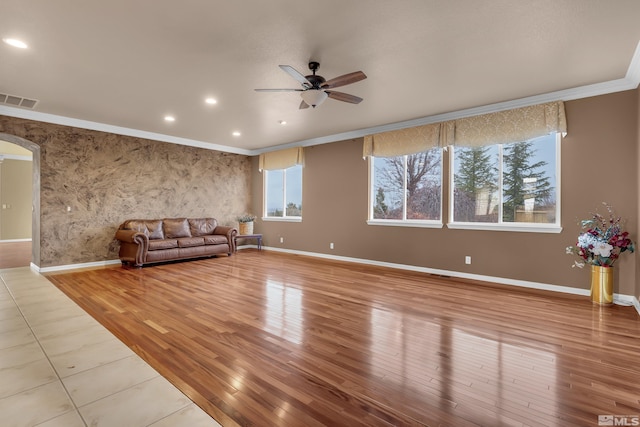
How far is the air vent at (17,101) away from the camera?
4.48 meters

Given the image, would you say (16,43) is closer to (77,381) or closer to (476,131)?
(77,381)

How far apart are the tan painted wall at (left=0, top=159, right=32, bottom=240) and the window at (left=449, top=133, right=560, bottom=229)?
12.7m

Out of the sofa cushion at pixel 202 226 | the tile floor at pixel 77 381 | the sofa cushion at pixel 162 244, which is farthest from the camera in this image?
the sofa cushion at pixel 202 226

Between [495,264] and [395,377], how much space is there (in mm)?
3561

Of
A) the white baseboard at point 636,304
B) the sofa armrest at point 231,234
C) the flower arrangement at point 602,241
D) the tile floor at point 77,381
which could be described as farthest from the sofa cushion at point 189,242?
the white baseboard at point 636,304

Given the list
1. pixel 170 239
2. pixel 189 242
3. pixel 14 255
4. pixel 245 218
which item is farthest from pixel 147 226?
pixel 14 255

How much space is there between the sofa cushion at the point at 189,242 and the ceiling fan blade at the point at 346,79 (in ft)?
15.4

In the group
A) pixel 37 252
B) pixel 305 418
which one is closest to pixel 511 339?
pixel 305 418

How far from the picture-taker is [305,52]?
10.4 ft

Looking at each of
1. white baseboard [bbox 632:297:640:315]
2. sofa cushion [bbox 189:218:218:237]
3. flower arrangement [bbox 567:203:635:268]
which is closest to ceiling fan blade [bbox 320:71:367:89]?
flower arrangement [bbox 567:203:635:268]

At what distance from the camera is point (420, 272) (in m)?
5.52

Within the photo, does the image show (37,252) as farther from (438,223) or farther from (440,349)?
(438,223)

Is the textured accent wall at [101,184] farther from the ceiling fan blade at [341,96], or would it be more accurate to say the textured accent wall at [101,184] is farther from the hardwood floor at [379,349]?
the ceiling fan blade at [341,96]

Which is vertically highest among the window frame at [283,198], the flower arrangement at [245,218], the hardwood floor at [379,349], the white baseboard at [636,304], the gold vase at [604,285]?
the window frame at [283,198]
